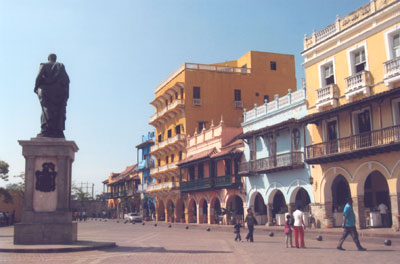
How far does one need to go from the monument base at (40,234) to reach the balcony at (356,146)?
1533cm

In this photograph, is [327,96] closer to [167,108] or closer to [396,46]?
[396,46]

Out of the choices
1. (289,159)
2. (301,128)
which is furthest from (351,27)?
(289,159)

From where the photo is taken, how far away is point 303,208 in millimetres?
33031

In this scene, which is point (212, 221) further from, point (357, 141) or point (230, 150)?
point (357, 141)

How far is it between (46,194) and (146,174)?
51.0m

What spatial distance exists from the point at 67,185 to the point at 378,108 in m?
16.0

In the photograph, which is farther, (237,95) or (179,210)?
(179,210)

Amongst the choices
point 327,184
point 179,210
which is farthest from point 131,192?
point 327,184

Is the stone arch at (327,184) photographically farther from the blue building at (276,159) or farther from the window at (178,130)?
the window at (178,130)

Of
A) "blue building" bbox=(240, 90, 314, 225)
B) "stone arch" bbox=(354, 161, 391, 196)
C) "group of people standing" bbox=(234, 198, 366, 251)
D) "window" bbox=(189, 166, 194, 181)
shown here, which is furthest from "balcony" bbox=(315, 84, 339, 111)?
"window" bbox=(189, 166, 194, 181)

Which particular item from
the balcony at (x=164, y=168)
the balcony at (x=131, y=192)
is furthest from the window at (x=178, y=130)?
the balcony at (x=131, y=192)

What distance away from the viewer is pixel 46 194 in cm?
1617

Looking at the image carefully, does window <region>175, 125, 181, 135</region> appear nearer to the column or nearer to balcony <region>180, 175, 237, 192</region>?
balcony <region>180, 175, 237, 192</region>

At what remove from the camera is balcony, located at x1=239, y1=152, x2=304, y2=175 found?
3059cm
